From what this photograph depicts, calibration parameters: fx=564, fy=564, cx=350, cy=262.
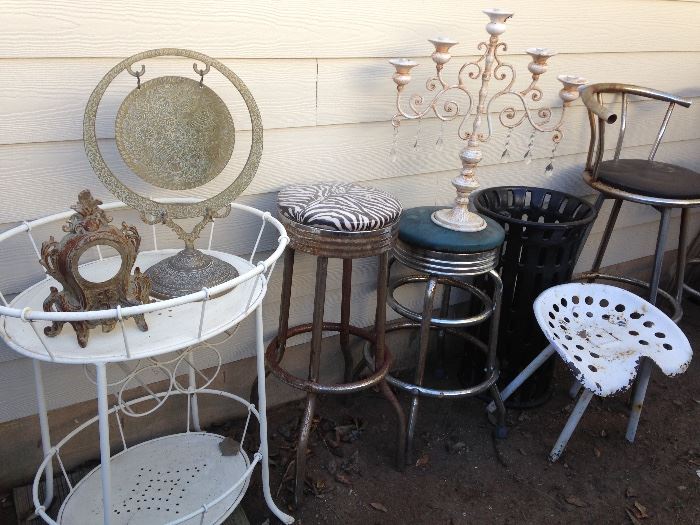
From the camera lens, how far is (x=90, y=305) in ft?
4.05

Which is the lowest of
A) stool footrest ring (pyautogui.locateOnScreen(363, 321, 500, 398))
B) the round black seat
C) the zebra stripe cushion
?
stool footrest ring (pyautogui.locateOnScreen(363, 321, 500, 398))

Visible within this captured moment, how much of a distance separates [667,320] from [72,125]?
79.4 inches

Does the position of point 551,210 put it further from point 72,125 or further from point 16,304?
point 16,304

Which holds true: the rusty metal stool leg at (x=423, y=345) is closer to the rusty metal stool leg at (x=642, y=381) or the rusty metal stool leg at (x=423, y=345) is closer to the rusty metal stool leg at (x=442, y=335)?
the rusty metal stool leg at (x=442, y=335)

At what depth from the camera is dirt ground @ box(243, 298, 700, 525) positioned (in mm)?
1893

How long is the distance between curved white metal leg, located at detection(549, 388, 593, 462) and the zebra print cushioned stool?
23.7 inches

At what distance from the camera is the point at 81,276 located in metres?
1.23

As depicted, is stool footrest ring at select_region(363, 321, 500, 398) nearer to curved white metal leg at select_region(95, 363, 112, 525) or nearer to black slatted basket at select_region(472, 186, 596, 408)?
black slatted basket at select_region(472, 186, 596, 408)

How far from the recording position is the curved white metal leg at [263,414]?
147 cm

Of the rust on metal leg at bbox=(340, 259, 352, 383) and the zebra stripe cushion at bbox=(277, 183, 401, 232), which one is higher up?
the zebra stripe cushion at bbox=(277, 183, 401, 232)

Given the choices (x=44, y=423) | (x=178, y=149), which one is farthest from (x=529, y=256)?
(x=44, y=423)

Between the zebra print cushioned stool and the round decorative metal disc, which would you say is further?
the zebra print cushioned stool

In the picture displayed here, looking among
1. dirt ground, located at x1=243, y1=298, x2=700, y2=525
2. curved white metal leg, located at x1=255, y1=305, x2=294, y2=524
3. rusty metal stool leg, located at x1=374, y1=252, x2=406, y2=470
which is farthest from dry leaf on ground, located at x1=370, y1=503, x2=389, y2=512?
curved white metal leg, located at x1=255, y1=305, x2=294, y2=524

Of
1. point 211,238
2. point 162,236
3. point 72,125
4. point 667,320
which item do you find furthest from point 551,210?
point 72,125
